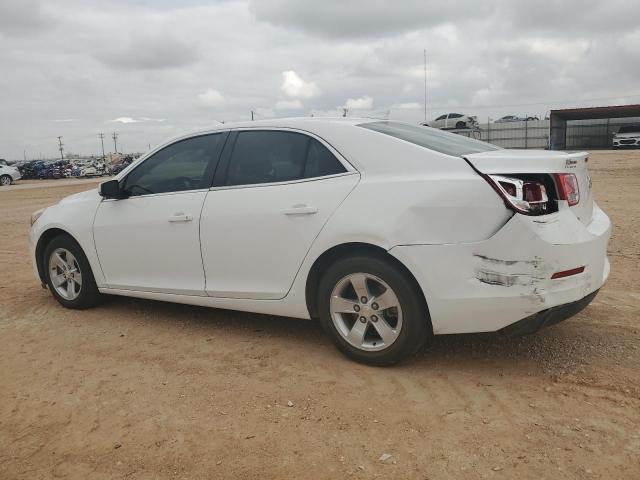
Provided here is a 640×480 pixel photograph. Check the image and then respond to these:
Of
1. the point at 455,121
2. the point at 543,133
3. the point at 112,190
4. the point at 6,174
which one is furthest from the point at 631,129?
the point at 6,174

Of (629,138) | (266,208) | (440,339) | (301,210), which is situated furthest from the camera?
(629,138)

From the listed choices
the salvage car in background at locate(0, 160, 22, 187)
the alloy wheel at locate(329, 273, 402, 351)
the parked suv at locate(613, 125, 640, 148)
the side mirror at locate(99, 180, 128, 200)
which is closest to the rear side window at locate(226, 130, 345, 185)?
the alloy wheel at locate(329, 273, 402, 351)

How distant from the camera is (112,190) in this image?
15.1 ft

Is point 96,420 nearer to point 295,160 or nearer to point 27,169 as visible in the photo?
point 295,160

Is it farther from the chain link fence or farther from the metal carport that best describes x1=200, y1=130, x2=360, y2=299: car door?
the metal carport

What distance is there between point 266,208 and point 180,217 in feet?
2.61

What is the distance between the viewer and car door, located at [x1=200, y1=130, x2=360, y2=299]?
3.59m

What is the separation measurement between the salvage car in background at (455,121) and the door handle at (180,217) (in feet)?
125

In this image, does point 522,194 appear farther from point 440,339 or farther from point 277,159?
point 277,159

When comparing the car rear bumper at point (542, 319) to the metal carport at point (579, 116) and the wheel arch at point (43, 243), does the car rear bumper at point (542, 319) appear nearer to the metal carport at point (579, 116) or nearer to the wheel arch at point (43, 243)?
the wheel arch at point (43, 243)

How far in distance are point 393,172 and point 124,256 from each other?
245cm

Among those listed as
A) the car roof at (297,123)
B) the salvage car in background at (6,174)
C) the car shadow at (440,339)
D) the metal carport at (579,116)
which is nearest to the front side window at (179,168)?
the car roof at (297,123)

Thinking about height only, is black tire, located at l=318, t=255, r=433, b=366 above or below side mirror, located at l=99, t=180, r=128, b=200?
below

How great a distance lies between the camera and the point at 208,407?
3156mm
